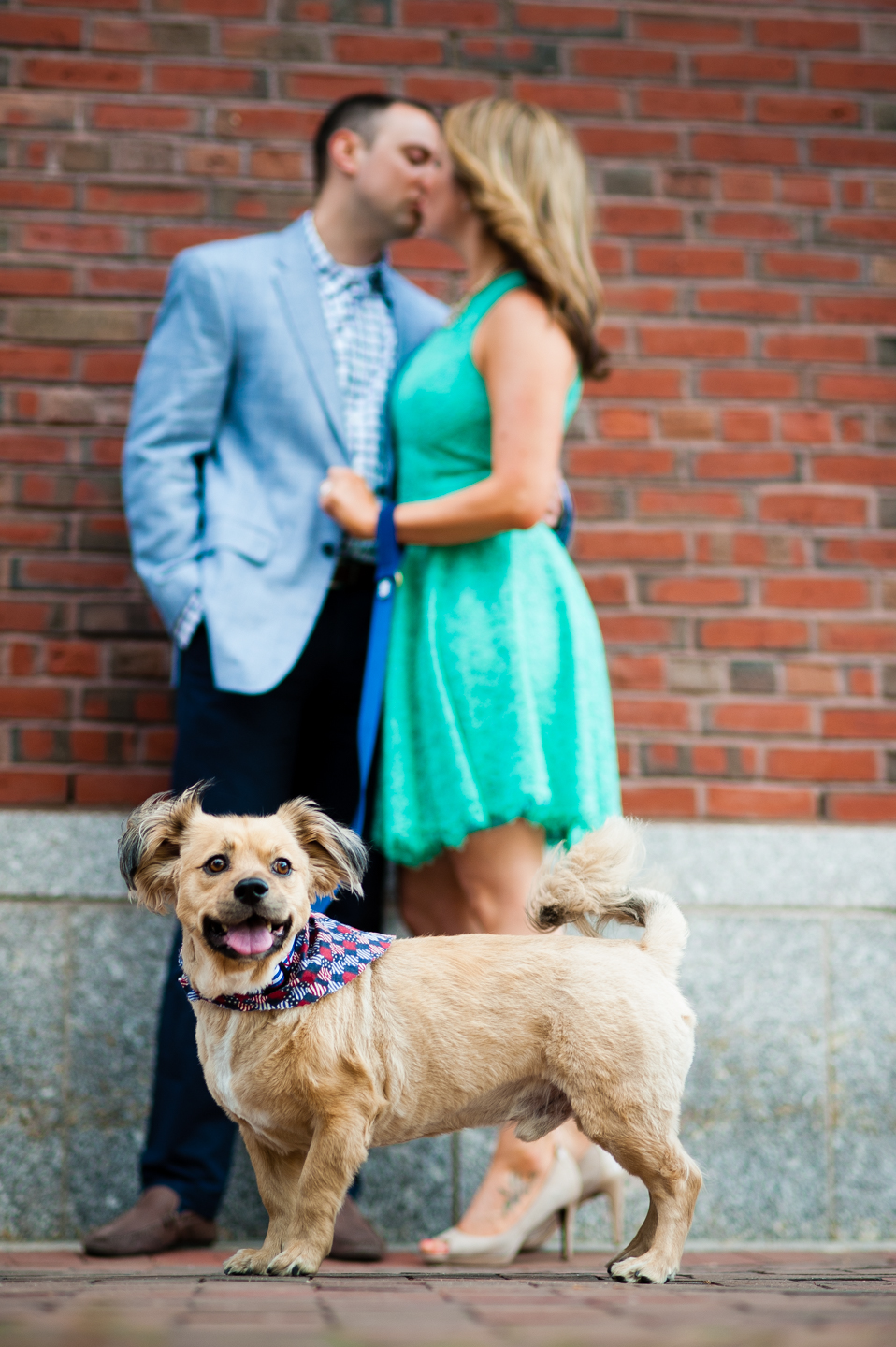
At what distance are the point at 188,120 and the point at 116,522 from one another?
4.47 feet

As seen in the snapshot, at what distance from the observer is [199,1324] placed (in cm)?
167

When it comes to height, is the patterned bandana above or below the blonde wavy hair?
below

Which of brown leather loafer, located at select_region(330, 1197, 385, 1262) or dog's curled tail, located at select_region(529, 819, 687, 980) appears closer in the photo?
dog's curled tail, located at select_region(529, 819, 687, 980)

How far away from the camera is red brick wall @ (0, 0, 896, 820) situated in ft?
13.0

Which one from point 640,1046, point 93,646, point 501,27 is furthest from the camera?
point 501,27

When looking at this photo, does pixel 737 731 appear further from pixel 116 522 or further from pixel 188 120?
pixel 188 120

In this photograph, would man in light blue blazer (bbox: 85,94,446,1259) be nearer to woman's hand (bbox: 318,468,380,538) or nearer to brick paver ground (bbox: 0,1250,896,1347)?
woman's hand (bbox: 318,468,380,538)

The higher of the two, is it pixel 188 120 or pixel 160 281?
pixel 188 120

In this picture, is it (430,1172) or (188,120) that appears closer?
(430,1172)

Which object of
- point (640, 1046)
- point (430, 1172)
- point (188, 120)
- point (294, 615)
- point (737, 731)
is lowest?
point (430, 1172)

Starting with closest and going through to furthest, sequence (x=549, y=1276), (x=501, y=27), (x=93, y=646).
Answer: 1. (x=549, y=1276)
2. (x=93, y=646)
3. (x=501, y=27)

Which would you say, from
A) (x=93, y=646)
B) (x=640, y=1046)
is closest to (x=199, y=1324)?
(x=640, y=1046)

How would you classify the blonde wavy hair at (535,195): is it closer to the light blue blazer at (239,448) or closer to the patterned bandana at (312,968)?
the light blue blazer at (239,448)

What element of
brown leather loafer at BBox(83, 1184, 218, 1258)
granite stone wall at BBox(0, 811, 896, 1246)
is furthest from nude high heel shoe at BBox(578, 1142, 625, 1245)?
brown leather loafer at BBox(83, 1184, 218, 1258)
